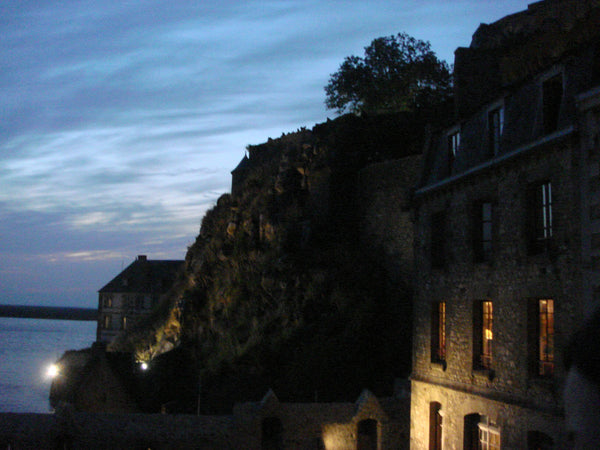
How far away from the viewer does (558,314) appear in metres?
12.4

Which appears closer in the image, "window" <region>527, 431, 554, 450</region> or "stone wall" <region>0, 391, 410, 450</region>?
"window" <region>527, 431, 554, 450</region>

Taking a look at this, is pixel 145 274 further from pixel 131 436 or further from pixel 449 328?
pixel 449 328

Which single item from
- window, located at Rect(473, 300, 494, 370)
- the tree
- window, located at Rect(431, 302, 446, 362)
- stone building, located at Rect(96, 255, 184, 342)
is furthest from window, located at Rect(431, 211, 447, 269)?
stone building, located at Rect(96, 255, 184, 342)

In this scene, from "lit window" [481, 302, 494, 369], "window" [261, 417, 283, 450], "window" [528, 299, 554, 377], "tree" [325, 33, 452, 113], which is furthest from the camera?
"tree" [325, 33, 452, 113]

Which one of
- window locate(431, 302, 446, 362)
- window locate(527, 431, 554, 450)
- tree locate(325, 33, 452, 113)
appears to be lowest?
window locate(527, 431, 554, 450)

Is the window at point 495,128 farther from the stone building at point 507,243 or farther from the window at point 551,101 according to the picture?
the window at point 551,101

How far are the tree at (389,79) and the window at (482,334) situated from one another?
90.9ft

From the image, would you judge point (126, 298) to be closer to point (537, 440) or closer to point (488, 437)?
point (488, 437)

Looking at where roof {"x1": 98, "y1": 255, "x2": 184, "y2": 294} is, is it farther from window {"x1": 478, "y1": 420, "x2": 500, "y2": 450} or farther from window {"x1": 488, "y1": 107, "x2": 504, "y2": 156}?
window {"x1": 478, "y1": 420, "x2": 500, "y2": 450}

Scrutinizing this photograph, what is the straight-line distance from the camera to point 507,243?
14383mm

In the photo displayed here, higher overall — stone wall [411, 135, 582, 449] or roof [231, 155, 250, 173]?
roof [231, 155, 250, 173]

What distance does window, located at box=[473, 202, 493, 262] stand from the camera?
15688mm

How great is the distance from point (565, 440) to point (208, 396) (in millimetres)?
27417

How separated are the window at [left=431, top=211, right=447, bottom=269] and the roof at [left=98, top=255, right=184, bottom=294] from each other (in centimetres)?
5162
